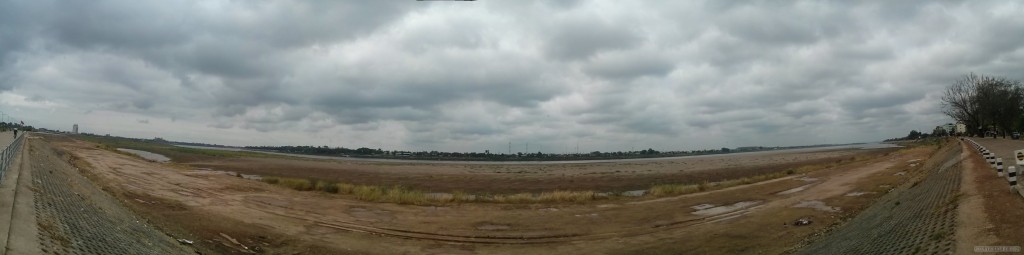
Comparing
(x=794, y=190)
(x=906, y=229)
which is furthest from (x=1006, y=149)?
(x=906, y=229)

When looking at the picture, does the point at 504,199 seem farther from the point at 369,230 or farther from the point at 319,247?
the point at 319,247

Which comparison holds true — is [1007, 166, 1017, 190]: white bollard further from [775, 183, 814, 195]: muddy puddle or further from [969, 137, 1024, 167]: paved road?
[775, 183, 814, 195]: muddy puddle

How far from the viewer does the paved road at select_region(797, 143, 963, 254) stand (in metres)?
10.5

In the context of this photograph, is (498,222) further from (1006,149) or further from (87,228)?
(1006,149)

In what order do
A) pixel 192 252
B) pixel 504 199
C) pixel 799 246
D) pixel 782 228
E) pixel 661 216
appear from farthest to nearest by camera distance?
pixel 504 199 → pixel 661 216 → pixel 782 228 → pixel 799 246 → pixel 192 252

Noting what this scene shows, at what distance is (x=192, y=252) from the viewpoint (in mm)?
15070

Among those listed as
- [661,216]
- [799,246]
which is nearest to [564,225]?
[661,216]

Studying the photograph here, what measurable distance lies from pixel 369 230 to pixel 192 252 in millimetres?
7065

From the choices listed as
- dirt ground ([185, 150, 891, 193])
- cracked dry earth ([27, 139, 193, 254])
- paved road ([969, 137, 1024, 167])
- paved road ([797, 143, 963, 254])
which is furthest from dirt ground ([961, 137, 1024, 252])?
dirt ground ([185, 150, 891, 193])

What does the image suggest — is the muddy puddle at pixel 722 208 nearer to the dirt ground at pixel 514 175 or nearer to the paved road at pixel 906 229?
the paved road at pixel 906 229

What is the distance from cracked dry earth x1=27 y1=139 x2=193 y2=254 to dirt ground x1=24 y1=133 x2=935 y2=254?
5.24 ft

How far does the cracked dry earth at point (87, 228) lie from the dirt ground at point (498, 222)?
1598 mm

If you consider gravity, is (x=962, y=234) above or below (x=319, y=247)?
above

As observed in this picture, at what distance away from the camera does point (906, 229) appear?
12.5 meters
